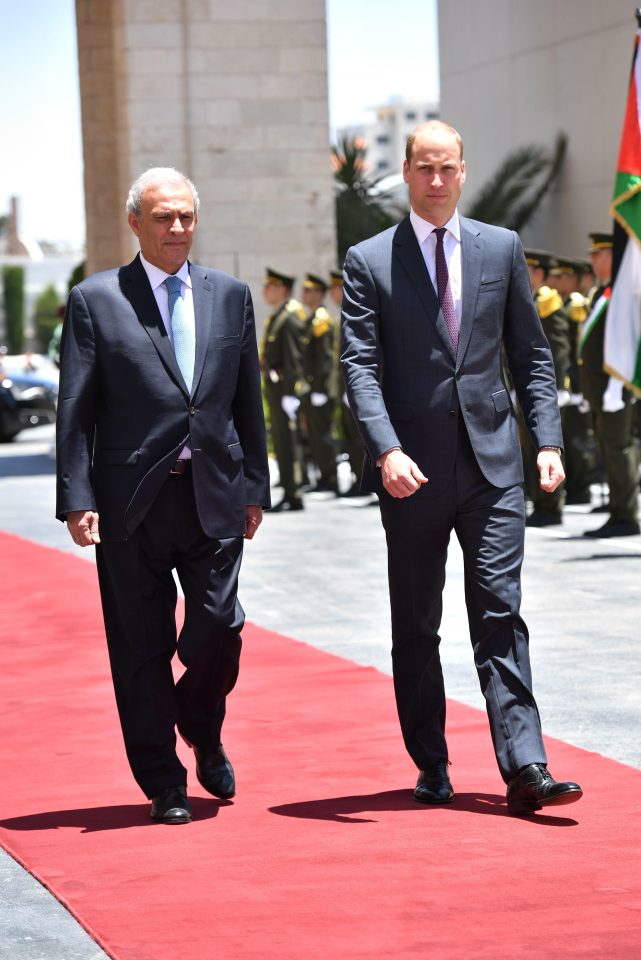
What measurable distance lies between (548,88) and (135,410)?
902 inches

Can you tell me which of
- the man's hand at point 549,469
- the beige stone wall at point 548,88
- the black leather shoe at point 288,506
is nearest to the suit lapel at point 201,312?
the man's hand at point 549,469

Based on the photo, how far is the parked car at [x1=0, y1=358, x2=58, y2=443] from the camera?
29.6 meters

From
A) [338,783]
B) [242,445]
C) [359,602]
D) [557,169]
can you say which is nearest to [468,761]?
[338,783]

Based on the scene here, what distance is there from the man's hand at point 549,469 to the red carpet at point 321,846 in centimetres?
93

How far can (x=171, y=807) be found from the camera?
549 centimetres

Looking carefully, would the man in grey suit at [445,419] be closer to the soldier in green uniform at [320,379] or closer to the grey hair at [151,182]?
the grey hair at [151,182]

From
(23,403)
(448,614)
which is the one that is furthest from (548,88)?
(448,614)

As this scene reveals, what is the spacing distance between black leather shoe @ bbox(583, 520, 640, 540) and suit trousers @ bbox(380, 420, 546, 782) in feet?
25.5

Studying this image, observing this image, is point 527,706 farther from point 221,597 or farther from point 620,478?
point 620,478

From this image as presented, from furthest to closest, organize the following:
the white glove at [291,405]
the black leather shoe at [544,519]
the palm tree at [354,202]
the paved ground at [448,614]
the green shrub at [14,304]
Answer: the green shrub at [14,304]
the palm tree at [354,202]
the white glove at [291,405]
the black leather shoe at [544,519]
the paved ground at [448,614]

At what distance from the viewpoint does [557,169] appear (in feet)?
88.9

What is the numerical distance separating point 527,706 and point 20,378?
82.9 feet

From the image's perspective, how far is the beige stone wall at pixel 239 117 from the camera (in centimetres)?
2159

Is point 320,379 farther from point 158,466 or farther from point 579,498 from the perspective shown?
point 158,466
